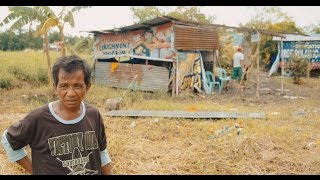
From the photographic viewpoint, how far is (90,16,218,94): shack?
11.9 m

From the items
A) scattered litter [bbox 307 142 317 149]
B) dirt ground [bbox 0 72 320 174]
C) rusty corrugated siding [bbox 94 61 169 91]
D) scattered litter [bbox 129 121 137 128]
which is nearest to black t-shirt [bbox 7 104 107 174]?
dirt ground [bbox 0 72 320 174]

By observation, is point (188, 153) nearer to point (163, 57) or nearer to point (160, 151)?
point (160, 151)

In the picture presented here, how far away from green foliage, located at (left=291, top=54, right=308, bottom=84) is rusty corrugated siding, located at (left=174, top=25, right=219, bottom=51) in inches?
198

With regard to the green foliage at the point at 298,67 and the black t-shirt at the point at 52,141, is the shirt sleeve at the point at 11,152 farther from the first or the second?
the green foliage at the point at 298,67

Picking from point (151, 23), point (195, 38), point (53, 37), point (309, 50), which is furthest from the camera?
point (53, 37)

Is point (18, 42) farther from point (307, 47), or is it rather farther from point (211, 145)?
point (211, 145)

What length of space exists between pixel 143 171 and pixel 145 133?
1.92m

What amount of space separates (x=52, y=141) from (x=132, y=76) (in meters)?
10.9

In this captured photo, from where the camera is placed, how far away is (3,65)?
14.8 metres

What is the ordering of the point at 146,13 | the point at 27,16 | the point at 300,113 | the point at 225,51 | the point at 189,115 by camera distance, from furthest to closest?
the point at 146,13, the point at 225,51, the point at 27,16, the point at 300,113, the point at 189,115

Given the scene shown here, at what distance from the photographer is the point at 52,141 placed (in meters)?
1.86

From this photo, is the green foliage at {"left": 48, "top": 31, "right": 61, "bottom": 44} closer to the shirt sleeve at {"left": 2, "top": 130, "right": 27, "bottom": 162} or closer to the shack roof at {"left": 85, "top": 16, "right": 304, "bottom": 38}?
the shack roof at {"left": 85, "top": 16, "right": 304, "bottom": 38}

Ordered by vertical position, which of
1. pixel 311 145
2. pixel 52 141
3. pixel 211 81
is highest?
pixel 52 141

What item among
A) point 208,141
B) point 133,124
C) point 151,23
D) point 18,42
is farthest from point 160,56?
point 18,42
